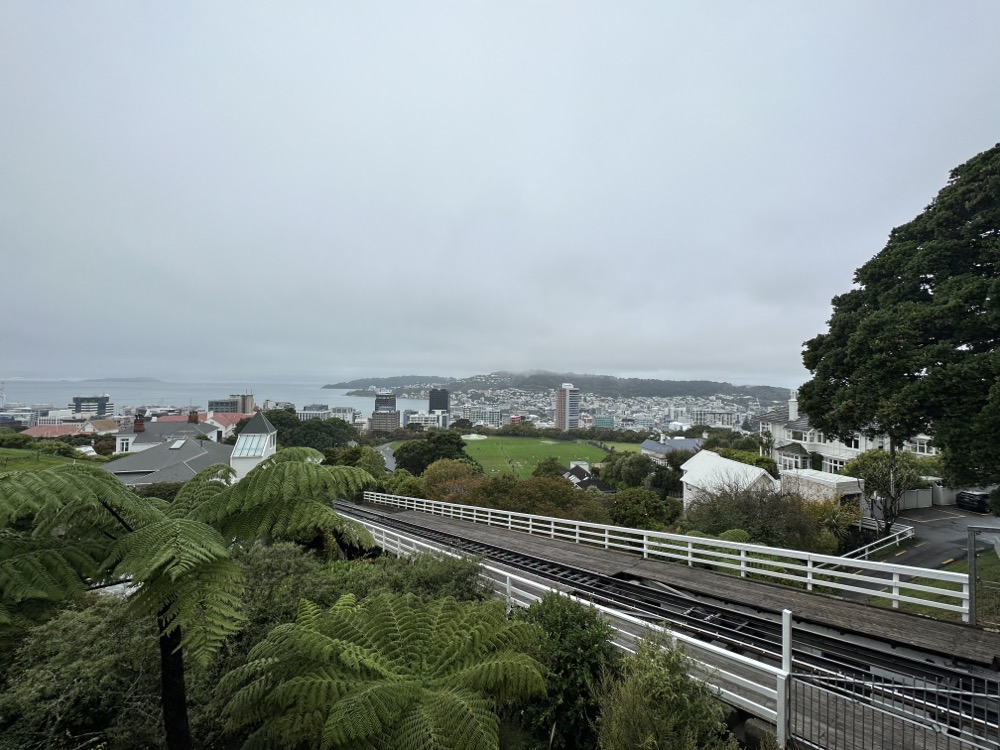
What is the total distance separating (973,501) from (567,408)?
520 feet

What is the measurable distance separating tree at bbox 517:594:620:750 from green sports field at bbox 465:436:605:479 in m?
56.4

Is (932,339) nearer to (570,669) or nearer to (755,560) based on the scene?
(755,560)

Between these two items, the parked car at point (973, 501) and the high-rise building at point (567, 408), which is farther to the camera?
the high-rise building at point (567, 408)

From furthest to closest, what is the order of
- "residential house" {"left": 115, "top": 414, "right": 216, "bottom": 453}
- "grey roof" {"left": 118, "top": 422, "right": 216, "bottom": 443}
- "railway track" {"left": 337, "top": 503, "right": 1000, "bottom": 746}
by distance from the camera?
"grey roof" {"left": 118, "top": 422, "right": 216, "bottom": 443}, "residential house" {"left": 115, "top": 414, "right": 216, "bottom": 453}, "railway track" {"left": 337, "top": 503, "right": 1000, "bottom": 746}

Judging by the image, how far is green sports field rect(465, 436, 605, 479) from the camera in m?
66.8

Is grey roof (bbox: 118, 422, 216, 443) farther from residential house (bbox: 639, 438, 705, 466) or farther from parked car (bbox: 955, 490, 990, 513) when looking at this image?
parked car (bbox: 955, 490, 990, 513)

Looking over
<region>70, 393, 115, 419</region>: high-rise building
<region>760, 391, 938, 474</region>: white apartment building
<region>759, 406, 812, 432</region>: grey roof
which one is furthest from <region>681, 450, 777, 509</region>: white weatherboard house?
<region>70, 393, 115, 419</region>: high-rise building

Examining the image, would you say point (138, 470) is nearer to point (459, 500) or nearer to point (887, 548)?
point (459, 500)

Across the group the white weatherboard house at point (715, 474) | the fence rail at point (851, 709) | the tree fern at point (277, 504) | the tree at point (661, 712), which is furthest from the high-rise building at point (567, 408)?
the tree at point (661, 712)

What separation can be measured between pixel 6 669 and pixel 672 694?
6.61 m

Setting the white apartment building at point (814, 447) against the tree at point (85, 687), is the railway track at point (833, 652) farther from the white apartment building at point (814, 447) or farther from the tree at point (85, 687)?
the white apartment building at point (814, 447)

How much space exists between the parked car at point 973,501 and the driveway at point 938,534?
322 mm

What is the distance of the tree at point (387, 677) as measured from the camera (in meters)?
2.59

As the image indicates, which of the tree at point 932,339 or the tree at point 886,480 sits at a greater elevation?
the tree at point 932,339
